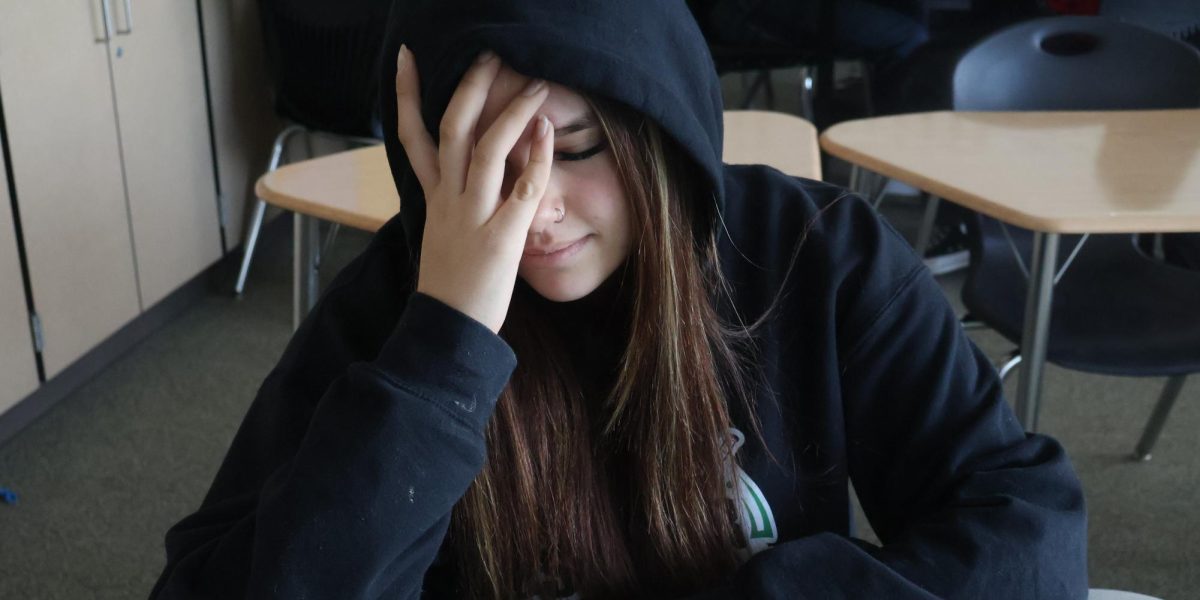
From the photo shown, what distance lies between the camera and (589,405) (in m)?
0.97

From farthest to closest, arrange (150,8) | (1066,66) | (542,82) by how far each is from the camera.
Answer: (150,8)
(1066,66)
(542,82)

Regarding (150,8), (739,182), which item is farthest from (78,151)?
(739,182)

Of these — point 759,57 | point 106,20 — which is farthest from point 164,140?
point 759,57

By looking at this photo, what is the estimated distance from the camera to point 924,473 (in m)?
0.92

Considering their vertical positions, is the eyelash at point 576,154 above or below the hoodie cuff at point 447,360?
above

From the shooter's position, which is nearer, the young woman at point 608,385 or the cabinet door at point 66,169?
the young woman at point 608,385

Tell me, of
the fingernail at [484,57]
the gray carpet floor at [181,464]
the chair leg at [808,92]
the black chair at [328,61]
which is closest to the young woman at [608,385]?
the fingernail at [484,57]

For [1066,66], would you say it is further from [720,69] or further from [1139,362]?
[720,69]

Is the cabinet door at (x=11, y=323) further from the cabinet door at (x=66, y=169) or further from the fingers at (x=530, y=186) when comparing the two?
the fingers at (x=530, y=186)

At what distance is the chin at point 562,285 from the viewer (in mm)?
869

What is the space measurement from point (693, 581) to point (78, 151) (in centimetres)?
209

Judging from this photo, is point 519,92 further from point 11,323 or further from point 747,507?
point 11,323

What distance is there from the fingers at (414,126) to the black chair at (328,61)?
217 cm

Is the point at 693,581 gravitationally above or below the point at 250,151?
above
